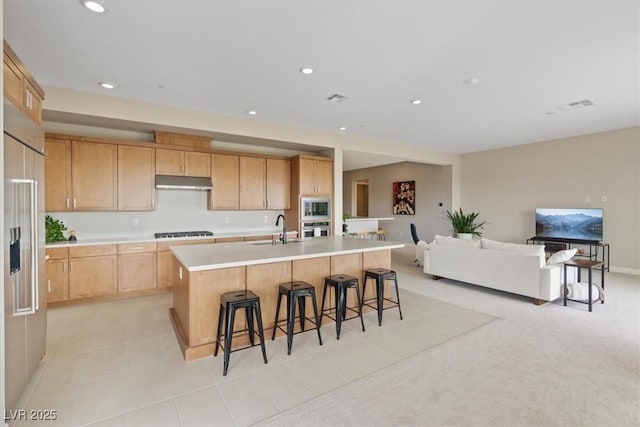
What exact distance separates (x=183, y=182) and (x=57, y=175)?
1.56 m

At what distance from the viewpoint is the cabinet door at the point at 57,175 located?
4055 millimetres

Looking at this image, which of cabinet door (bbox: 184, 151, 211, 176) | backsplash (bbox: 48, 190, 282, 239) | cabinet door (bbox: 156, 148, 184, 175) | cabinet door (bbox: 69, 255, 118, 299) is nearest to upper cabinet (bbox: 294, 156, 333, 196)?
backsplash (bbox: 48, 190, 282, 239)

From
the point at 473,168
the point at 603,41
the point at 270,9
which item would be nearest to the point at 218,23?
the point at 270,9

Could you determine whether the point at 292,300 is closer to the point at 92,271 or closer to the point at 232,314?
the point at 232,314

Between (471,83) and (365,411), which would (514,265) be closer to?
(471,83)

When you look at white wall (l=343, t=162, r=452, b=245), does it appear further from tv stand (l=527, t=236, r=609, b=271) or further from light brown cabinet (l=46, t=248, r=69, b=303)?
light brown cabinet (l=46, t=248, r=69, b=303)

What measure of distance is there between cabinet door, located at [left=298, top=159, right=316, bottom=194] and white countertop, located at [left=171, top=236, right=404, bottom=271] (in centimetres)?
222

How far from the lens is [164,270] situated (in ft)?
15.1

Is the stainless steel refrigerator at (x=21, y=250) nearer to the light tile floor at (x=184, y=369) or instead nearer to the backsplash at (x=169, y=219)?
the light tile floor at (x=184, y=369)

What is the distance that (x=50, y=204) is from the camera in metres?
4.08

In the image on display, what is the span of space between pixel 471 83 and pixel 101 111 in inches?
186

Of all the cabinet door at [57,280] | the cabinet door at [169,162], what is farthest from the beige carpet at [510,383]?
the cabinet door at [169,162]

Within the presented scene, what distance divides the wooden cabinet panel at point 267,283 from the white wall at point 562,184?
6.95 m

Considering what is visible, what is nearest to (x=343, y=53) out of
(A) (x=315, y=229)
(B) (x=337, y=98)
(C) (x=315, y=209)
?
(B) (x=337, y=98)
